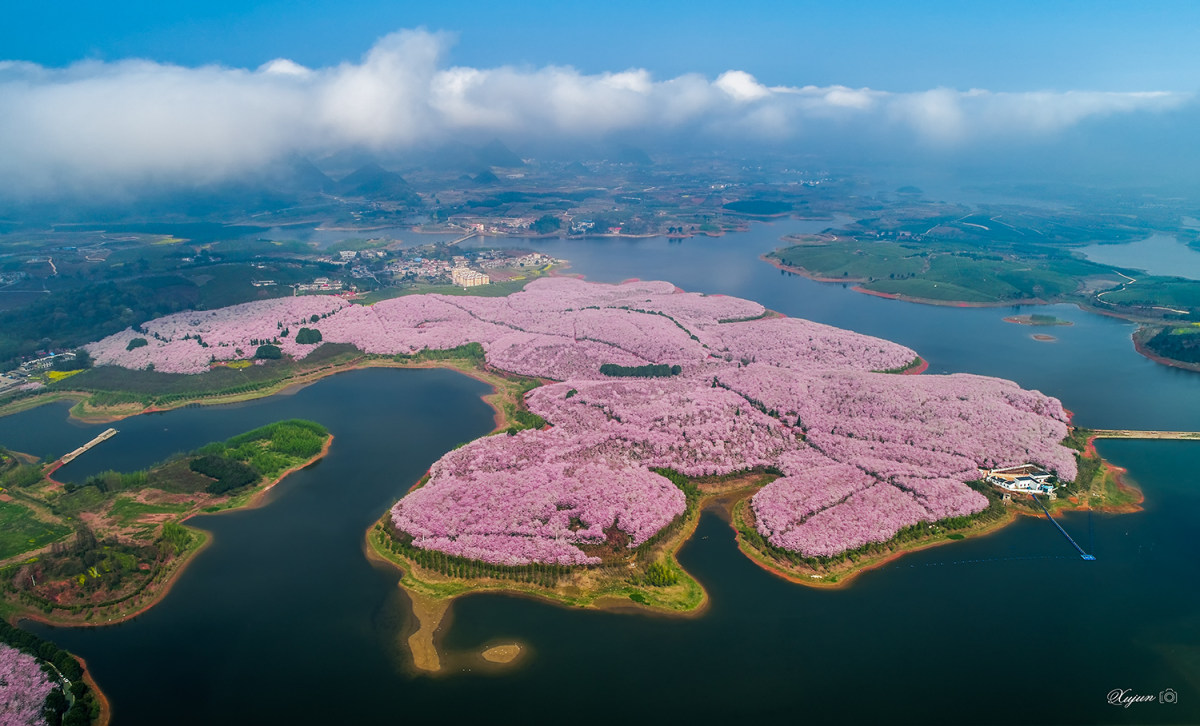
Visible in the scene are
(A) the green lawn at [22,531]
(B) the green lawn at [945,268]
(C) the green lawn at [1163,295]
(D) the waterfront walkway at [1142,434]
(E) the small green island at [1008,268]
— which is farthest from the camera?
(B) the green lawn at [945,268]

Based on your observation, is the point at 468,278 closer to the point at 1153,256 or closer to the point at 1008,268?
the point at 1008,268

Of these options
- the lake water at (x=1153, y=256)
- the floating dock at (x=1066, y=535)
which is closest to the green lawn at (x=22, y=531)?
the floating dock at (x=1066, y=535)

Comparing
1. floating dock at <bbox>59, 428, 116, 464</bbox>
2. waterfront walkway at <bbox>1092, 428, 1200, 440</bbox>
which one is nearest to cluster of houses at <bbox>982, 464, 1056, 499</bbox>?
waterfront walkway at <bbox>1092, 428, 1200, 440</bbox>

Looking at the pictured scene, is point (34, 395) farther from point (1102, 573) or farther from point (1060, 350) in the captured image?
point (1060, 350)

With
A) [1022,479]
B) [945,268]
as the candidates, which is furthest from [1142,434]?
[945,268]
